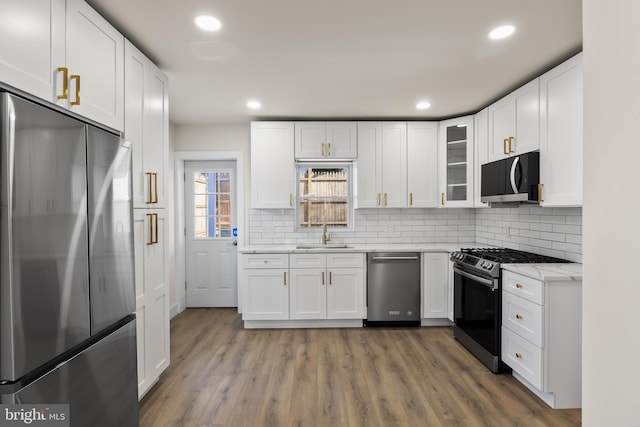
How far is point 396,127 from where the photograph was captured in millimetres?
4398

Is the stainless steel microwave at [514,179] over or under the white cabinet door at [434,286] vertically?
over

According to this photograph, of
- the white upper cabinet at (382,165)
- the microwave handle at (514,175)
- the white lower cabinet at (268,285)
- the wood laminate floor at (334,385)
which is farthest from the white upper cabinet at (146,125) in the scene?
the microwave handle at (514,175)

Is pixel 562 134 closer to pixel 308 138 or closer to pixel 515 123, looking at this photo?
pixel 515 123

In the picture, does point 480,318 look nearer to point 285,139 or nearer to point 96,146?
point 285,139

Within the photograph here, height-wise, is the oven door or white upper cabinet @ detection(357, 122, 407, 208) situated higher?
white upper cabinet @ detection(357, 122, 407, 208)

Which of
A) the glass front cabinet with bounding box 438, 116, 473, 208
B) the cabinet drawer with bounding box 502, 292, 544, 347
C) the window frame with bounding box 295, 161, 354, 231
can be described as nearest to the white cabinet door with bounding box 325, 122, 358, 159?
the window frame with bounding box 295, 161, 354, 231

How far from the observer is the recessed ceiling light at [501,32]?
7.38 feet

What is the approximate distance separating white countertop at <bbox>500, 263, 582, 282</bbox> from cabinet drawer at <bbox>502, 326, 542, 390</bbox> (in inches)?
19.9

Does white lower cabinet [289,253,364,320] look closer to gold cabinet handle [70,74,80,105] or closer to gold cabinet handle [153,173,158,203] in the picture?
gold cabinet handle [153,173,158,203]

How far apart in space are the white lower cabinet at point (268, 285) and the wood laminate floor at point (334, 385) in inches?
11.6

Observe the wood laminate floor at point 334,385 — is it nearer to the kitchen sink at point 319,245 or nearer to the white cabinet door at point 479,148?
the kitchen sink at point 319,245

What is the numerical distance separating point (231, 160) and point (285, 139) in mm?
979

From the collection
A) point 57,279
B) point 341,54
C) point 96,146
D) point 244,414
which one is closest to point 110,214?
point 96,146

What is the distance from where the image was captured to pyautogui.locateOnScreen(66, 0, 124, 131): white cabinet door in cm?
173
